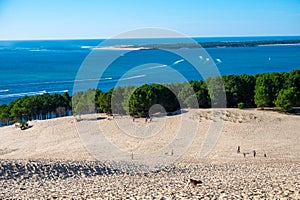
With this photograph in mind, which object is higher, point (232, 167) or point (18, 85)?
point (18, 85)

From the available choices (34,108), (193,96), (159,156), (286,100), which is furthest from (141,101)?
(34,108)

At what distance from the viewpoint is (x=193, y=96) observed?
3709 cm

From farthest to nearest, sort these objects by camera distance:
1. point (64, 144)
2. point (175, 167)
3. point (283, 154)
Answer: point (64, 144), point (283, 154), point (175, 167)

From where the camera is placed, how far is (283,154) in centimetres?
2212

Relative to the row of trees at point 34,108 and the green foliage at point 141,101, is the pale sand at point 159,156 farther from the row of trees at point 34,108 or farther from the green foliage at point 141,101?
the row of trees at point 34,108

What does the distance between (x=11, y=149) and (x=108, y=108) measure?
37.1ft

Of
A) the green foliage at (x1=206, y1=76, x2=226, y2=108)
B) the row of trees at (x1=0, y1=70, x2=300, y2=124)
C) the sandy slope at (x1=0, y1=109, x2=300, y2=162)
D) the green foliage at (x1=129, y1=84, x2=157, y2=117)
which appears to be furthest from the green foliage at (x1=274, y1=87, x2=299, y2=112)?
the green foliage at (x1=129, y1=84, x2=157, y2=117)

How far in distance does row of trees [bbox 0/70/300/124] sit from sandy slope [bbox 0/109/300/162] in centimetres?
165

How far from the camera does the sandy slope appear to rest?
899 inches

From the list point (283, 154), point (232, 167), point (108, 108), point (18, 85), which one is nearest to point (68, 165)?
point (232, 167)

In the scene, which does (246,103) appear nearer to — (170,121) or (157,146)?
(170,121)

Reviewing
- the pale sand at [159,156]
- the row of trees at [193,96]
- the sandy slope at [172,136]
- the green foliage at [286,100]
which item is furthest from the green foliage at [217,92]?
the green foliage at [286,100]

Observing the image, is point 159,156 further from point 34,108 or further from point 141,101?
point 34,108

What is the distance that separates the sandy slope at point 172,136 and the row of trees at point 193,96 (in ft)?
5.42
